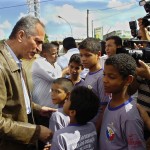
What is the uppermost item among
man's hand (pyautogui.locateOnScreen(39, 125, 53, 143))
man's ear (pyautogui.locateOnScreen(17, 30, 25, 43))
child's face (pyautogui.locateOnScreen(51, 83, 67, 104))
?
man's ear (pyautogui.locateOnScreen(17, 30, 25, 43))

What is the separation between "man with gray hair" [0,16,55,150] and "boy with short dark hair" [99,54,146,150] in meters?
0.51

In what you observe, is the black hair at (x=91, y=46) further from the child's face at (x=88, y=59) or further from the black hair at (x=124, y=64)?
the black hair at (x=124, y=64)

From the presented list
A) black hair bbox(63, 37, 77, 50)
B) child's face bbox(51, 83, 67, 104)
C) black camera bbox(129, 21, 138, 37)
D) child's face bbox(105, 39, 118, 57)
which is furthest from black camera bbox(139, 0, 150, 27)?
black hair bbox(63, 37, 77, 50)

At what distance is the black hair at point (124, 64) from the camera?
7.91 ft

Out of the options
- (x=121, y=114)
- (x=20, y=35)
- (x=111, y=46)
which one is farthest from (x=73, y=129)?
(x=111, y=46)

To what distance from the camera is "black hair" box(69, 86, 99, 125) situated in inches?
95.9

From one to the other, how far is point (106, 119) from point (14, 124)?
770 mm

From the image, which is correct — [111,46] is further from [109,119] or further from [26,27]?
[109,119]

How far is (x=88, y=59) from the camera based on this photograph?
344 centimetres

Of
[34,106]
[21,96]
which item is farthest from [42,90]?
[21,96]

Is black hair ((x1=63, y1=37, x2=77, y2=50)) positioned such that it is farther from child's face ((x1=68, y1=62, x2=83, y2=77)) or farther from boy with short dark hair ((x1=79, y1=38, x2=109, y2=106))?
boy with short dark hair ((x1=79, y1=38, x2=109, y2=106))

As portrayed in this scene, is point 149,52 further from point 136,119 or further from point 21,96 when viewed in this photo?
point 21,96

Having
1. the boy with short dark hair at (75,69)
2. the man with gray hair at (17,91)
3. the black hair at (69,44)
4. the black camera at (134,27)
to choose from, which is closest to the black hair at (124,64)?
the man with gray hair at (17,91)

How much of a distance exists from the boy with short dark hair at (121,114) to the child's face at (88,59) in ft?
3.01
